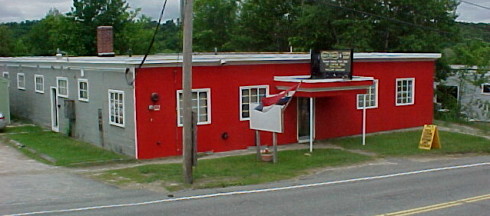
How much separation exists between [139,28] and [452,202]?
2358 inches

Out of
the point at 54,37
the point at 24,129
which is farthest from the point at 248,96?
the point at 54,37

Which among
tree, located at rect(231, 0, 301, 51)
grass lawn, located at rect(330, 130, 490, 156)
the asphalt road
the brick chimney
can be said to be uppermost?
tree, located at rect(231, 0, 301, 51)

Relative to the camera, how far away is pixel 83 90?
23531 mm

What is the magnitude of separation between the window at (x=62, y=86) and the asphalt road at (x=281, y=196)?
24.9 feet

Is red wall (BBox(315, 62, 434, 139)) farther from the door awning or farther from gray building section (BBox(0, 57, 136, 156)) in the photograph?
gray building section (BBox(0, 57, 136, 156))

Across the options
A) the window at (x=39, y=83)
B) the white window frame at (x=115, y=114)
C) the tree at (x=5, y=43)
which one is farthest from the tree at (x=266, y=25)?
the white window frame at (x=115, y=114)

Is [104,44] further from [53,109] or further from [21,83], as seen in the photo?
[21,83]

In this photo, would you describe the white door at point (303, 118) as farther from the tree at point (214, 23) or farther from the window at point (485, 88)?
the tree at point (214, 23)

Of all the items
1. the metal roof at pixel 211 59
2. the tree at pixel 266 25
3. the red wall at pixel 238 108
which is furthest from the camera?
the tree at pixel 266 25

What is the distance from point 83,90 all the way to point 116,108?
3148 millimetres

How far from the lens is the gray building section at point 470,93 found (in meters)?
39.2

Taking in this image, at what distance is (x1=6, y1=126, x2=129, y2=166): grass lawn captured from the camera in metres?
19.4

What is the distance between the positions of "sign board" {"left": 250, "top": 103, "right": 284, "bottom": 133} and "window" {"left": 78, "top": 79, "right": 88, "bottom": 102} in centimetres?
696

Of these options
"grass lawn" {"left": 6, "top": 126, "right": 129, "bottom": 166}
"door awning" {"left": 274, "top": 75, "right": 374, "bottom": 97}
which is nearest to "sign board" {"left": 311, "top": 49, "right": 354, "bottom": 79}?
"door awning" {"left": 274, "top": 75, "right": 374, "bottom": 97}
